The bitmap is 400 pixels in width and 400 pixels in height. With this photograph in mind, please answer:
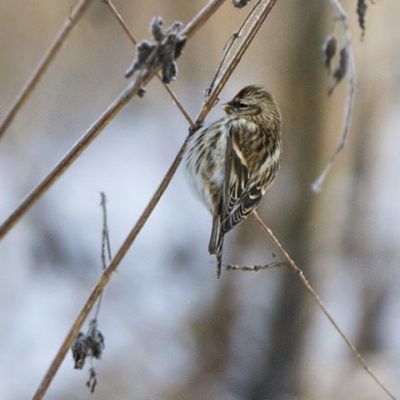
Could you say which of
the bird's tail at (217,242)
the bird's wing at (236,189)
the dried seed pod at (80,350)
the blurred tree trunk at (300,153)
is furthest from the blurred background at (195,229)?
the dried seed pod at (80,350)

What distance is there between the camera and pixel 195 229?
14.8 ft

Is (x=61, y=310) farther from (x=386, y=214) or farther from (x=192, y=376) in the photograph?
(x=386, y=214)

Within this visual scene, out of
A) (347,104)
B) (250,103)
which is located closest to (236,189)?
(250,103)

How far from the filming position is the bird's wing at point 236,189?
2193mm

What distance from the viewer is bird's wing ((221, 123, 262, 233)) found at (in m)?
2.19

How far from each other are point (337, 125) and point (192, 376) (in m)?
1.65

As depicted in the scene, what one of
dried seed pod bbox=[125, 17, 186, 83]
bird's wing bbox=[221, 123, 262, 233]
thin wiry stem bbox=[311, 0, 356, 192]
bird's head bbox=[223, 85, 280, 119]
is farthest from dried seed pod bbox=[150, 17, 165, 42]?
bird's head bbox=[223, 85, 280, 119]

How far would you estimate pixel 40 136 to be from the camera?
4812mm

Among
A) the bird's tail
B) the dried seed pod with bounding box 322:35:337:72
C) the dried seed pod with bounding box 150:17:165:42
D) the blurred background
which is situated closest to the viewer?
the dried seed pod with bounding box 150:17:165:42

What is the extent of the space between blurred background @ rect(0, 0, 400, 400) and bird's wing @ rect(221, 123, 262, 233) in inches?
56.4

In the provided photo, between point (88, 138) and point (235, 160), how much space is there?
3.43 ft

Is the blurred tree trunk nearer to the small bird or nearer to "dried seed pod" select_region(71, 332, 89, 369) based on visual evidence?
the small bird

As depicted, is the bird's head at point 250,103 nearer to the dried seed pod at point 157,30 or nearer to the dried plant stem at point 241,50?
the dried plant stem at point 241,50

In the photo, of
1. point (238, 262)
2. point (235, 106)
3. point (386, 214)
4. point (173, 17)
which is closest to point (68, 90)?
point (173, 17)
